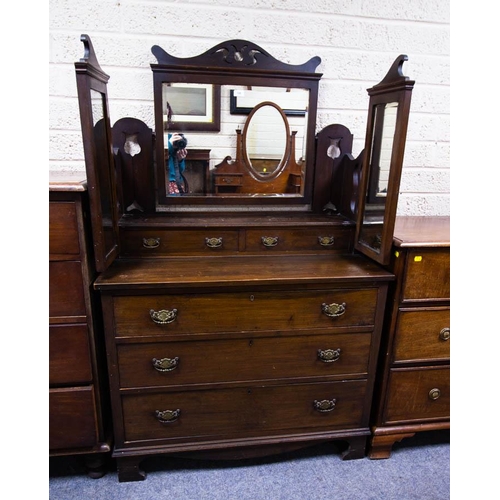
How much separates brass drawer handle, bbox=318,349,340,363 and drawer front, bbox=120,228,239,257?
1.85 ft

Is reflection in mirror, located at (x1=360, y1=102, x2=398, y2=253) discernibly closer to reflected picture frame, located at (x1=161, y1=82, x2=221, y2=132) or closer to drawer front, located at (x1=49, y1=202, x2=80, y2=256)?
reflected picture frame, located at (x1=161, y1=82, x2=221, y2=132)

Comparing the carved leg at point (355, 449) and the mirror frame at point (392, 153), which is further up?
the mirror frame at point (392, 153)

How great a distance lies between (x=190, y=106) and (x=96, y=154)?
510 mm

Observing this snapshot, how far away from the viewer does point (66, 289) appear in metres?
1.33

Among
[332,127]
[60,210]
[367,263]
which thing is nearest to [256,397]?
[367,263]

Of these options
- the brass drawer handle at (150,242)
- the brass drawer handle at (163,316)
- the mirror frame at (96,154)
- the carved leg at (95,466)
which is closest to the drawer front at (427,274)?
the brass drawer handle at (163,316)

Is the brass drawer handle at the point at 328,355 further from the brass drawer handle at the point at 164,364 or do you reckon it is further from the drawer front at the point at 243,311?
the brass drawer handle at the point at 164,364

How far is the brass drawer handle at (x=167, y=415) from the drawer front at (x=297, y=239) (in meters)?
0.71

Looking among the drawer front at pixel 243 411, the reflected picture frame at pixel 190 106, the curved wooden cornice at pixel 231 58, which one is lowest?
the drawer front at pixel 243 411

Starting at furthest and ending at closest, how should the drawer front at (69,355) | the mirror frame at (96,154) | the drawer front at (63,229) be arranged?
the drawer front at (69,355) → the drawer front at (63,229) → the mirror frame at (96,154)

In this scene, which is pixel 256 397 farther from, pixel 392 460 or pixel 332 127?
pixel 332 127

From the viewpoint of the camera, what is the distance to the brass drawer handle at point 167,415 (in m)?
1.48

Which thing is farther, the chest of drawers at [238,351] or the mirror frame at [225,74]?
the mirror frame at [225,74]

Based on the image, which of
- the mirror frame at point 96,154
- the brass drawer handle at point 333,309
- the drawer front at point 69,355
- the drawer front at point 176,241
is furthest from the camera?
the drawer front at point 176,241
